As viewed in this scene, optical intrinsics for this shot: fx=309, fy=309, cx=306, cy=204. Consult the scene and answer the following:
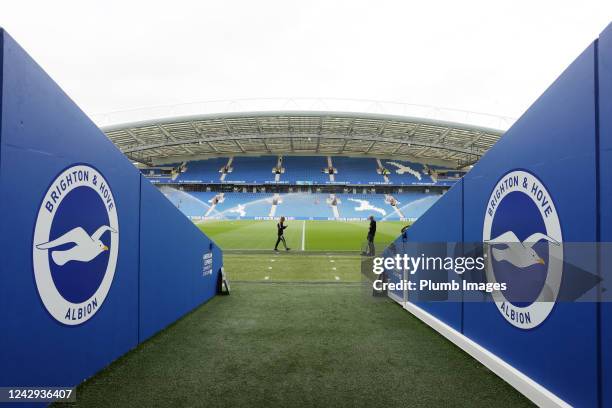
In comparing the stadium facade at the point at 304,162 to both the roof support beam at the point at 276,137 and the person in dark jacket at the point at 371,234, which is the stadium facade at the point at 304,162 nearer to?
the roof support beam at the point at 276,137

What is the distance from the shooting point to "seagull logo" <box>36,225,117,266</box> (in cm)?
229

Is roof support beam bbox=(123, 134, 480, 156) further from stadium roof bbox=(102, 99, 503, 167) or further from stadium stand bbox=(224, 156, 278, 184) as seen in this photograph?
stadium stand bbox=(224, 156, 278, 184)

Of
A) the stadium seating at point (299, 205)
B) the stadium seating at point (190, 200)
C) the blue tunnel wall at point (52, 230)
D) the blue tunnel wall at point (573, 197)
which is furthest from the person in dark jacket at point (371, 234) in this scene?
the stadium seating at point (190, 200)

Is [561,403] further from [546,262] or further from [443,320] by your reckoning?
[443,320]

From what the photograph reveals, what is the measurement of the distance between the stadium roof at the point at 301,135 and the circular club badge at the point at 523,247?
27588 millimetres

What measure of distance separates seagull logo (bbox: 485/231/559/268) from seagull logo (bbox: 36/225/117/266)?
363cm

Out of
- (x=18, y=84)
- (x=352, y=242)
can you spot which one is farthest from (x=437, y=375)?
(x=352, y=242)

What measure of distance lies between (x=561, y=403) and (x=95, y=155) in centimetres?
409

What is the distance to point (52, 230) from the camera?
2.25m

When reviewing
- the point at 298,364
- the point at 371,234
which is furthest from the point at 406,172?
the point at 298,364

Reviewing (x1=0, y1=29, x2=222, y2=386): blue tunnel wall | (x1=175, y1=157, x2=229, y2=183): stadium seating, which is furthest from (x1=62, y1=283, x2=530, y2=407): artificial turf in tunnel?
(x1=175, y1=157, x2=229, y2=183): stadium seating

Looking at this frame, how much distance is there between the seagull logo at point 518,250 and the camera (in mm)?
2453

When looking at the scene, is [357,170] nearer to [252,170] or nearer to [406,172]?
[406,172]

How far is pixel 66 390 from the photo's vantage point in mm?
2363
